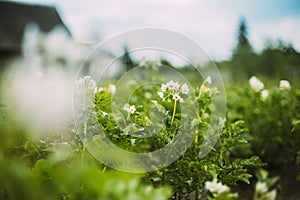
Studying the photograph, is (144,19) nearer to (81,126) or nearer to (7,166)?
(81,126)

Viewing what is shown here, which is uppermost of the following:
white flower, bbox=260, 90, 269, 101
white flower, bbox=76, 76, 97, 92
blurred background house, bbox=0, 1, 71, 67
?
blurred background house, bbox=0, 1, 71, 67

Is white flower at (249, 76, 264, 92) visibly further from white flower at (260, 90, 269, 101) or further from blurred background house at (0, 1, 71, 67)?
blurred background house at (0, 1, 71, 67)

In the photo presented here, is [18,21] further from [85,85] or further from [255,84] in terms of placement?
[85,85]

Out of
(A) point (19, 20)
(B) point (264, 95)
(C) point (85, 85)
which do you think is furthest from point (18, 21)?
(C) point (85, 85)

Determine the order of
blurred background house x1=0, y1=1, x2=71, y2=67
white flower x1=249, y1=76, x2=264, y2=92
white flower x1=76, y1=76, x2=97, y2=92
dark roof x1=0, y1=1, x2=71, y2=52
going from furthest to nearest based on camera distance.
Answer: dark roof x1=0, y1=1, x2=71, y2=52
blurred background house x1=0, y1=1, x2=71, y2=67
white flower x1=249, y1=76, x2=264, y2=92
white flower x1=76, y1=76, x2=97, y2=92

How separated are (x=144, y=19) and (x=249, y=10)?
2047 millimetres

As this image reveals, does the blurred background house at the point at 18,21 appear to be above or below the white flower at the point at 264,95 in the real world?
above

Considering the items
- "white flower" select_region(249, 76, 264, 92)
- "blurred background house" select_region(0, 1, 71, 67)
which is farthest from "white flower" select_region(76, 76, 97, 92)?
"blurred background house" select_region(0, 1, 71, 67)

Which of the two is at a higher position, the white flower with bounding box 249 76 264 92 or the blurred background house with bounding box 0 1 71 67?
the blurred background house with bounding box 0 1 71 67

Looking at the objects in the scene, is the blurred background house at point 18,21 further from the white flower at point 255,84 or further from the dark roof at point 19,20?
the white flower at point 255,84

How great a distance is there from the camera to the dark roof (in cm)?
1200

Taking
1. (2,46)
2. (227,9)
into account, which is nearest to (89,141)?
(227,9)

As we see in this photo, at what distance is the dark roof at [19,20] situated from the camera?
39.4ft

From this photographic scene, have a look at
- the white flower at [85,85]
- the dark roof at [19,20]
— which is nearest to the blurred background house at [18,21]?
the dark roof at [19,20]
